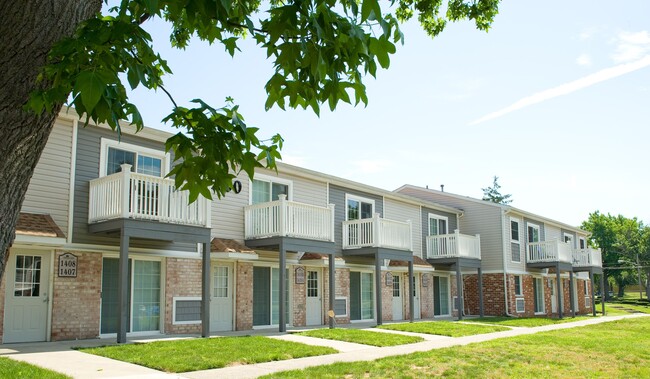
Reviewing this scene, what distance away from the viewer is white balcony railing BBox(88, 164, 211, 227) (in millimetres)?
13148

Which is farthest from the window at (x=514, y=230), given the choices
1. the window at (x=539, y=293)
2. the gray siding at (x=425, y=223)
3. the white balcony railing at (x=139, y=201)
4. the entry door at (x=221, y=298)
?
the white balcony railing at (x=139, y=201)

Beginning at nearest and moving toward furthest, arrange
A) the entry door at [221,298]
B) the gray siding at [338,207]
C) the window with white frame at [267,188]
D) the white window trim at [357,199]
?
1. the entry door at [221,298]
2. the window with white frame at [267,188]
3. the gray siding at [338,207]
4. the white window trim at [357,199]

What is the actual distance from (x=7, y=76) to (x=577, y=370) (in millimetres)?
10269

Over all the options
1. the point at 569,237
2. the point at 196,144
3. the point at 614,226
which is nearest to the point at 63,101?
the point at 196,144

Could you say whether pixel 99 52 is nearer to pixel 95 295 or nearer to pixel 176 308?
pixel 95 295

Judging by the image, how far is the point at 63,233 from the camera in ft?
43.5

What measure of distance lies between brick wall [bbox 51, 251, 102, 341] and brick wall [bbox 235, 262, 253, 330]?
13.8ft

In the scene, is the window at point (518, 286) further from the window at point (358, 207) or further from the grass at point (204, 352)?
the grass at point (204, 352)

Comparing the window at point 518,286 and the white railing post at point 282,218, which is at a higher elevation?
the white railing post at point 282,218

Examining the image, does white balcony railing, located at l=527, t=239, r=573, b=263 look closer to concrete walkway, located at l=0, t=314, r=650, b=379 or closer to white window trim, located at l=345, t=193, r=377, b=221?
white window trim, located at l=345, t=193, r=377, b=221

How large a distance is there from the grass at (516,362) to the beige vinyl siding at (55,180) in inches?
272

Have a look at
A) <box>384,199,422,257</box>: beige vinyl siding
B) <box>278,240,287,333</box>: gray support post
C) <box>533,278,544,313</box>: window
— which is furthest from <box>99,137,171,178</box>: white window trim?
<box>533,278,544,313</box>: window

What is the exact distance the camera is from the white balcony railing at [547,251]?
29516 mm

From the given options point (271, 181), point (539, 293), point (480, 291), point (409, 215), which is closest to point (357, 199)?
point (409, 215)
